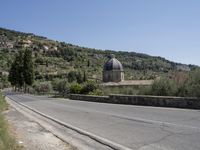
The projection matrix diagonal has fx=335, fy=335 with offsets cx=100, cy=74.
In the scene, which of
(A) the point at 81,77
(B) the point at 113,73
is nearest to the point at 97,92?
(B) the point at 113,73

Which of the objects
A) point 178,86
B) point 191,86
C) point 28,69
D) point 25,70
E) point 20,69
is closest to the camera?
point 191,86

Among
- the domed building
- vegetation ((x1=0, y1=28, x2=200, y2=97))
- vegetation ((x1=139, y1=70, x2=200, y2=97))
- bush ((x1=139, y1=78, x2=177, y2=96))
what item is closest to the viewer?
vegetation ((x1=139, y1=70, x2=200, y2=97))

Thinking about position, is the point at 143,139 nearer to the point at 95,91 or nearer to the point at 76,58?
the point at 95,91

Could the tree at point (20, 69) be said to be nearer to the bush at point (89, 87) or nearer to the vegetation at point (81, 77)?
the vegetation at point (81, 77)

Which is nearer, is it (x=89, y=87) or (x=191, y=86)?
(x=191, y=86)

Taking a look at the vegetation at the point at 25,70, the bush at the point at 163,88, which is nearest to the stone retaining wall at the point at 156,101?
the bush at the point at 163,88

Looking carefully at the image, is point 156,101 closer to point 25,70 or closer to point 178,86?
point 178,86

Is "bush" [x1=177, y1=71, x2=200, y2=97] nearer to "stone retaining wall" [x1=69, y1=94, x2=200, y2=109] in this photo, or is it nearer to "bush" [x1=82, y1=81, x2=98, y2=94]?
"stone retaining wall" [x1=69, y1=94, x2=200, y2=109]

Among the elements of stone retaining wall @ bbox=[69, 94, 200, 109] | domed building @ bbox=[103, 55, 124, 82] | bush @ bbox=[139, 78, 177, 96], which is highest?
domed building @ bbox=[103, 55, 124, 82]

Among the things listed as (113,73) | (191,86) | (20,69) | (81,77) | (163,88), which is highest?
→ (20,69)

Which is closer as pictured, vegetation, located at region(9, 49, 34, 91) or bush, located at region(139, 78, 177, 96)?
bush, located at region(139, 78, 177, 96)

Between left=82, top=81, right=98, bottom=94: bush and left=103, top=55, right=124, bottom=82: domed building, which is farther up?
left=103, top=55, right=124, bottom=82: domed building

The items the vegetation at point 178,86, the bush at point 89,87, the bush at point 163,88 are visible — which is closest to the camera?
the vegetation at point 178,86

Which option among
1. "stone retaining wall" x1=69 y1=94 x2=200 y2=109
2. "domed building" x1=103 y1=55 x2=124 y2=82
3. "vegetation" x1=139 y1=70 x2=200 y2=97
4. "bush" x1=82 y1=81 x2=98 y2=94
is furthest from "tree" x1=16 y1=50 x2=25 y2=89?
"vegetation" x1=139 y1=70 x2=200 y2=97
